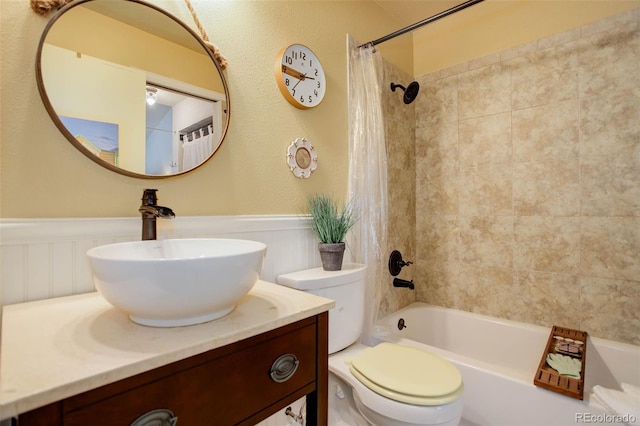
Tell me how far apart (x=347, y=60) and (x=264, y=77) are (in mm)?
669

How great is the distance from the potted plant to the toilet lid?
42 cm

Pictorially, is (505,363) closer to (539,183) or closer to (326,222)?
(539,183)

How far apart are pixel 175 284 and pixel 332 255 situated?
0.91 meters

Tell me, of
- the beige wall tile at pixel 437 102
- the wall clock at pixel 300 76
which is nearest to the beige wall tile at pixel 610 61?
the beige wall tile at pixel 437 102

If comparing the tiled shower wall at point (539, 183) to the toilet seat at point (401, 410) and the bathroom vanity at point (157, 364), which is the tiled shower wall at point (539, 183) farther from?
the bathroom vanity at point (157, 364)

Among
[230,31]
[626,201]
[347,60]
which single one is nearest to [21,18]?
[230,31]

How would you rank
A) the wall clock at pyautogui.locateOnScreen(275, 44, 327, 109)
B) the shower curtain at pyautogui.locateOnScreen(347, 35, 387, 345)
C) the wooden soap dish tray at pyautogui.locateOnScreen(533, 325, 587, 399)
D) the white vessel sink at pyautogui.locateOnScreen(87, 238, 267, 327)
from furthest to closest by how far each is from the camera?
the shower curtain at pyautogui.locateOnScreen(347, 35, 387, 345) < the wall clock at pyautogui.locateOnScreen(275, 44, 327, 109) < the wooden soap dish tray at pyautogui.locateOnScreen(533, 325, 587, 399) < the white vessel sink at pyautogui.locateOnScreen(87, 238, 267, 327)

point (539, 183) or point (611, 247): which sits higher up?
point (539, 183)

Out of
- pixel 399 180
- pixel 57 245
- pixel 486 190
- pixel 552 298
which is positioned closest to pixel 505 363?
pixel 552 298

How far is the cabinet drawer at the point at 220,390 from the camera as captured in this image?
0.47 metres

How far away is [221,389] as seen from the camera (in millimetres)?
586

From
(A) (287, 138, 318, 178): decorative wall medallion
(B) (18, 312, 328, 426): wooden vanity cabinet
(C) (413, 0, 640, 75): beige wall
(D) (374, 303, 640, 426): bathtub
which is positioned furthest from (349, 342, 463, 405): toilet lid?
(C) (413, 0, 640, 75): beige wall

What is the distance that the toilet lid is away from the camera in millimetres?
1011

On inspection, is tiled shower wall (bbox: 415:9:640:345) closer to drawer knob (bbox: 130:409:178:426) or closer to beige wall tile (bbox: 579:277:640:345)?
beige wall tile (bbox: 579:277:640:345)
